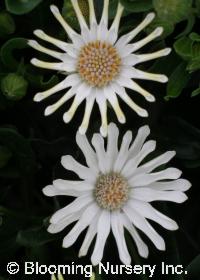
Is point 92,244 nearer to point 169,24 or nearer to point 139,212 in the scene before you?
point 139,212

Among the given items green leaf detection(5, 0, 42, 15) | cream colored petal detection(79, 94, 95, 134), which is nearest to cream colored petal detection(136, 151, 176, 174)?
cream colored petal detection(79, 94, 95, 134)

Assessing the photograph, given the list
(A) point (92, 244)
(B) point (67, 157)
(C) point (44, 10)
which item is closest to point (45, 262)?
(A) point (92, 244)

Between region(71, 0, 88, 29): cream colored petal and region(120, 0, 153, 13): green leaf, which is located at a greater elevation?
region(120, 0, 153, 13): green leaf

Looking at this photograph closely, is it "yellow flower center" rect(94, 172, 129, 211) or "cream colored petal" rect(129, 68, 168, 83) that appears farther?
"yellow flower center" rect(94, 172, 129, 211)

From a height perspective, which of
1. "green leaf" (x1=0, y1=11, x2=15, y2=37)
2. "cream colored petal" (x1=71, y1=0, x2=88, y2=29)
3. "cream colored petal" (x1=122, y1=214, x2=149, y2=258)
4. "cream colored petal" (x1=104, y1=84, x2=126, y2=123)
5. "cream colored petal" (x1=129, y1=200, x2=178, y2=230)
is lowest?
"cream colored petal" (x1=122, y1=214, x2=149, y2=258)

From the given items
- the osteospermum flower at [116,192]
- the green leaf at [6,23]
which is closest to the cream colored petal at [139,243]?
the osteospermum flower at [116,192]

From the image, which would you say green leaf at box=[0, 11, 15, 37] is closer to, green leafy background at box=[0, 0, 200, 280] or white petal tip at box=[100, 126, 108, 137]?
green leafy background at box=[0, 0, 200, 280]

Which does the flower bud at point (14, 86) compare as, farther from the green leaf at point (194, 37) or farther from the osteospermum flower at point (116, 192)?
the green leaf at point (194, 37)
